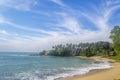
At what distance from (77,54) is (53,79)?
12627cm

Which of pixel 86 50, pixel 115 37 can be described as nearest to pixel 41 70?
pixel 115 37

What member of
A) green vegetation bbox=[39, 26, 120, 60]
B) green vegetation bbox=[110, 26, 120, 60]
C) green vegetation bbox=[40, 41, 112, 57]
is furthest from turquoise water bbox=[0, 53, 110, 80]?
green vegetation bbox=[40, 41, 112, 57]

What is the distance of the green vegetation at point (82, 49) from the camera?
430 feet

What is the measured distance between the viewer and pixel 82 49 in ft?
483

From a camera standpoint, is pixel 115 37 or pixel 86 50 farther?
pixel 86 50

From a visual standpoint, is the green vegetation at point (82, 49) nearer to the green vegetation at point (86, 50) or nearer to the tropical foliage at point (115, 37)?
the green vegetation at point (86, 50)

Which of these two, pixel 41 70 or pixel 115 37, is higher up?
pixel 115 37

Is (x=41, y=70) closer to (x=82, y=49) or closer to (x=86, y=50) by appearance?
(x=86, y=50)

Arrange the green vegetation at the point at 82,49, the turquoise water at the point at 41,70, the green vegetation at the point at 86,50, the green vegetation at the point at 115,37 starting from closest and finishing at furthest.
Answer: the turquoise water at the point at 41,70 < the green vegetation at the point at 115,37 < the green vegetation at the point at 86,50 < the green vegetation at the point at 82,49

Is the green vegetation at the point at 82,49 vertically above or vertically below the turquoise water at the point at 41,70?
above

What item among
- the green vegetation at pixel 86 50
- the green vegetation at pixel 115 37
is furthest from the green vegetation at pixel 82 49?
the green vegetation at pixel 115 37

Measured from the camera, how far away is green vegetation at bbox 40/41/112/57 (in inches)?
5161

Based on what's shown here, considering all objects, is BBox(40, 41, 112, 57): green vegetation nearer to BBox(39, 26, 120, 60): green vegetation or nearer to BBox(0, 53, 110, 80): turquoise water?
BBox(39, 26, 120, 60): green vegetation

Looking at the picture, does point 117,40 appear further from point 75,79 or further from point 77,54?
point 77,54
